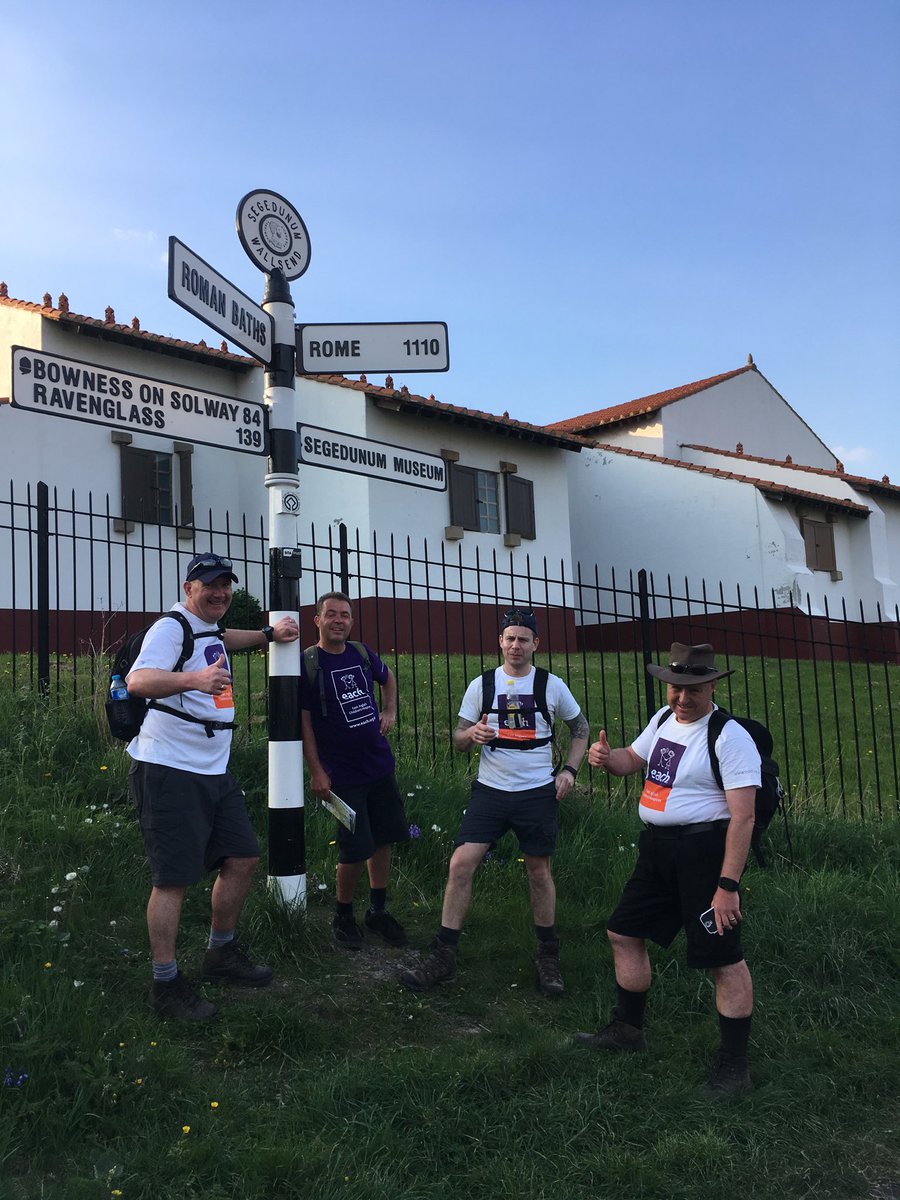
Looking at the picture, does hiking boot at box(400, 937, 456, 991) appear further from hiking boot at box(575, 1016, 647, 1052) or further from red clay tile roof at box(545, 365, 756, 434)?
red clay tile roof at box(545, 365, 756, 434)

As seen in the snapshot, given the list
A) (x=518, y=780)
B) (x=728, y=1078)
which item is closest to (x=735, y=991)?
(x=728, y=1078)

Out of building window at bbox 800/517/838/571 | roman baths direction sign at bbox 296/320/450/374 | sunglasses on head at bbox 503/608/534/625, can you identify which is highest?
building window at bbox 800/517/838/571

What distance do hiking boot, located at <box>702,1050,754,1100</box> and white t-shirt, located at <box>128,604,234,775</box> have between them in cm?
217

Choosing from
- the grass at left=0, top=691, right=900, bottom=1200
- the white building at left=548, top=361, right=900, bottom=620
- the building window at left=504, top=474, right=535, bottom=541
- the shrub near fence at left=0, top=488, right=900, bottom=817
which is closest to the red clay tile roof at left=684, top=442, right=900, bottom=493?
the white building at left=548, top=361, right=900, bottom=620

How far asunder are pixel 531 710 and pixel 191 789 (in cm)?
162

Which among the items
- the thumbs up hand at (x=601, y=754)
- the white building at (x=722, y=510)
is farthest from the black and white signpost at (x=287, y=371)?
the white building at (x=722, y=510)

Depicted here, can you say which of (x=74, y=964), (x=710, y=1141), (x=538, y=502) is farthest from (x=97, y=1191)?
(x=538, y=502)

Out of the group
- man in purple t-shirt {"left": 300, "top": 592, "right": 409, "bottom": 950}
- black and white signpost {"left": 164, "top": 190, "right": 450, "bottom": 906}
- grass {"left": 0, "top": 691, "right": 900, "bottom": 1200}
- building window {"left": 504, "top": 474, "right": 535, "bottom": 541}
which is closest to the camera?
grass {"left": 0, "top": 691, "right": 900, "bottom": 1200}

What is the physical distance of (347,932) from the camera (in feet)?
15.7

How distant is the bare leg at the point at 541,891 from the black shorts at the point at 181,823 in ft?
4.36

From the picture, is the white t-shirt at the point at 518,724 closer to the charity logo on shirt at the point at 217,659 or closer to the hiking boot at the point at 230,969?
the charity logo on shirt at the point at 217,659

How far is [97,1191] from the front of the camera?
9.46ft

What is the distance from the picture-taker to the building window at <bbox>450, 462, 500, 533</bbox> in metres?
19.1

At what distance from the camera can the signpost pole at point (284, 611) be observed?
4.82 m
